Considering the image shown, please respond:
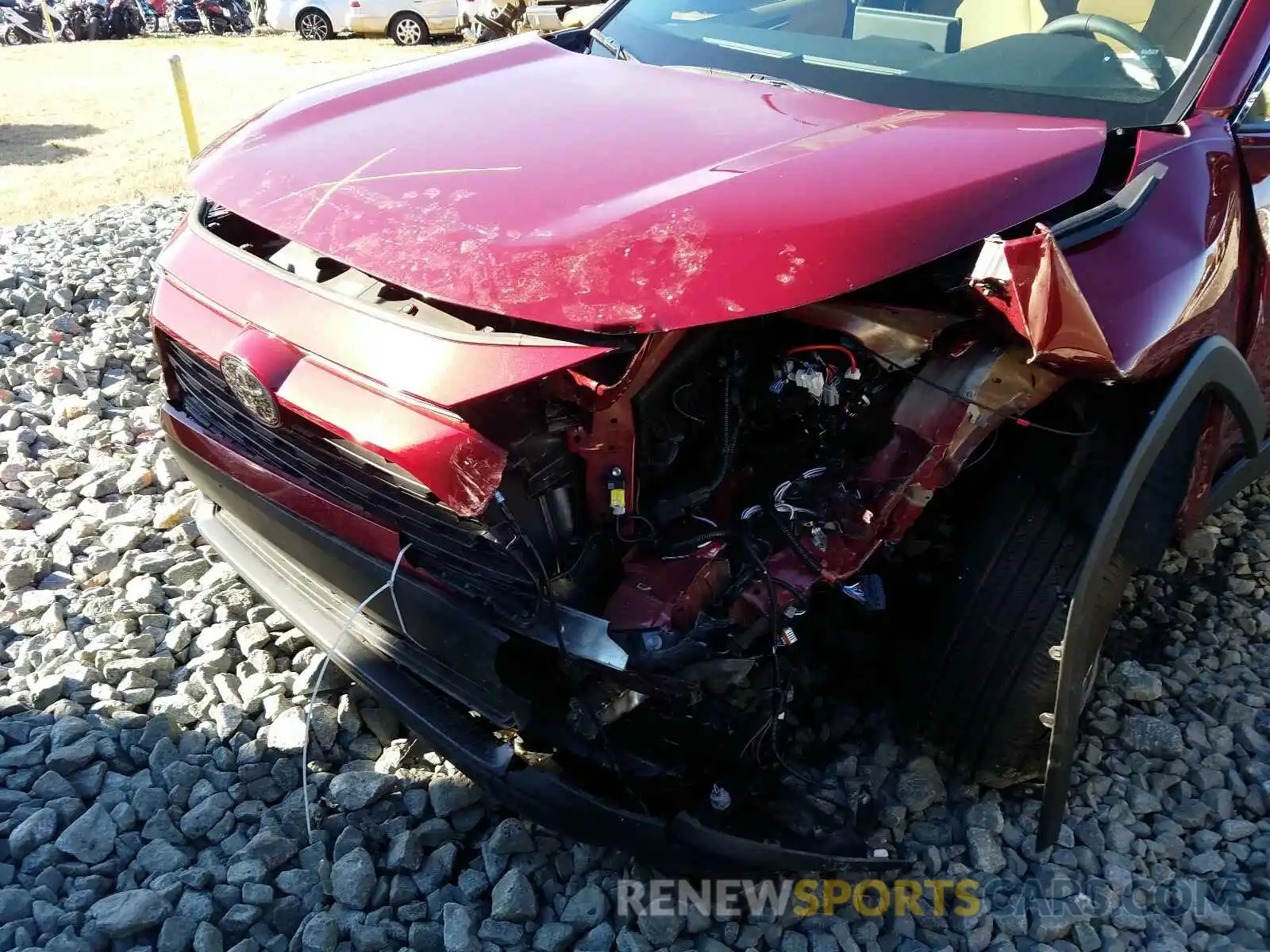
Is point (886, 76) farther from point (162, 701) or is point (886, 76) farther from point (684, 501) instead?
point (162, 701)

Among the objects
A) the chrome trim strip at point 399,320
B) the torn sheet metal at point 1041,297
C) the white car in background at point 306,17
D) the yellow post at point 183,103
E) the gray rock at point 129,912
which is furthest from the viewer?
the white car in background at point 306,17

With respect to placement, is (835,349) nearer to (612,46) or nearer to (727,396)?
(727,396)

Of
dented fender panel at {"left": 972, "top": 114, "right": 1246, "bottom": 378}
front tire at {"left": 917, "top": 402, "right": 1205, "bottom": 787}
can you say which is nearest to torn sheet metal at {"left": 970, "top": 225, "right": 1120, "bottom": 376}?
dented fender panel at {"left": 972, "top": 114, "right": 1246, "bottom": 378}

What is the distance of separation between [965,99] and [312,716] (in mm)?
2258

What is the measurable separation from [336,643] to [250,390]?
2.01ft

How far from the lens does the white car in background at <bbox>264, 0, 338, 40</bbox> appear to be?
662 inches

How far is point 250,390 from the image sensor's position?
6.50 feet

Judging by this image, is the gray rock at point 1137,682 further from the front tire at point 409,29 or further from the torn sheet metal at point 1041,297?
the front tire at point 409,29

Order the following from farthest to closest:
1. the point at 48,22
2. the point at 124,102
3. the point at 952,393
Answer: the point at 48,22 → the point at 124,102 → the point at 952,393

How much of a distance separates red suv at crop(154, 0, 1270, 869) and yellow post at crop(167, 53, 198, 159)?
511 cm

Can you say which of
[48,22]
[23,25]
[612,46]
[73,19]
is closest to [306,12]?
[48,22]

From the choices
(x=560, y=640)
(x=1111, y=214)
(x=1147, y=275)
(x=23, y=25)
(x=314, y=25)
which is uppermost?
(x=1111, y=214)

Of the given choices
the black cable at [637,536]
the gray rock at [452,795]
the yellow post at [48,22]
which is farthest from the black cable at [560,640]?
the yellow post at [48,22]

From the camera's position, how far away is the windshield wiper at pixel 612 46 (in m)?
2.99
